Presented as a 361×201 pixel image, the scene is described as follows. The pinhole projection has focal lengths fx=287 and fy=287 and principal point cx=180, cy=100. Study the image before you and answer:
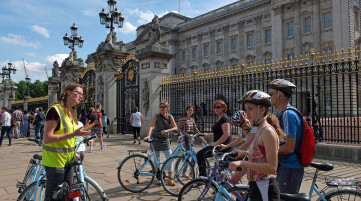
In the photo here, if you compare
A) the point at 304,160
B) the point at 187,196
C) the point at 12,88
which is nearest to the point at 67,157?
the point at 187,196

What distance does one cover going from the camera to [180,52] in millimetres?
60781

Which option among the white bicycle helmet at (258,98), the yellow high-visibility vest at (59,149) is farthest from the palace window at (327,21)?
the yellow high-visibility vest at (59,149)

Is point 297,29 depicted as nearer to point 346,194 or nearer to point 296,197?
point 346,194

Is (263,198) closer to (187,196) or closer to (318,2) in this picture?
(187,196)

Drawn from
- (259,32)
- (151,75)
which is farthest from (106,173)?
(259,32)

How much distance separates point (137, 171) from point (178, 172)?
2.62 ft

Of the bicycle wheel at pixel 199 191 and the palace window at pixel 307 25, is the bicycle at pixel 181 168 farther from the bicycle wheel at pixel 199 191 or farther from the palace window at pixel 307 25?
the palace window at pixel 307 25

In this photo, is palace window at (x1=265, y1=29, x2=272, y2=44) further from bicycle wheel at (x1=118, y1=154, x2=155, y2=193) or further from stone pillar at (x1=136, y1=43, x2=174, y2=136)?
bicycle wheel at (x1=118, y1=154, x2=155, y2=193)

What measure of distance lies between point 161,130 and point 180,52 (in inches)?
2197

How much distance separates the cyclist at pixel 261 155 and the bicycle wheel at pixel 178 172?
281cm

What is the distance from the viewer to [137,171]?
18.3 feet

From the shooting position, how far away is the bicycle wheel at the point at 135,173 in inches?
214

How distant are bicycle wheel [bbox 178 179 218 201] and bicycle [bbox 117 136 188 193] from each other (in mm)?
1731

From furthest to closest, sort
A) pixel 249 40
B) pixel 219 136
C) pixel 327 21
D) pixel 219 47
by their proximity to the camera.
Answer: pixel 219 47 → pixel 249 40 → pixel 327 21 → pixel 219 136
